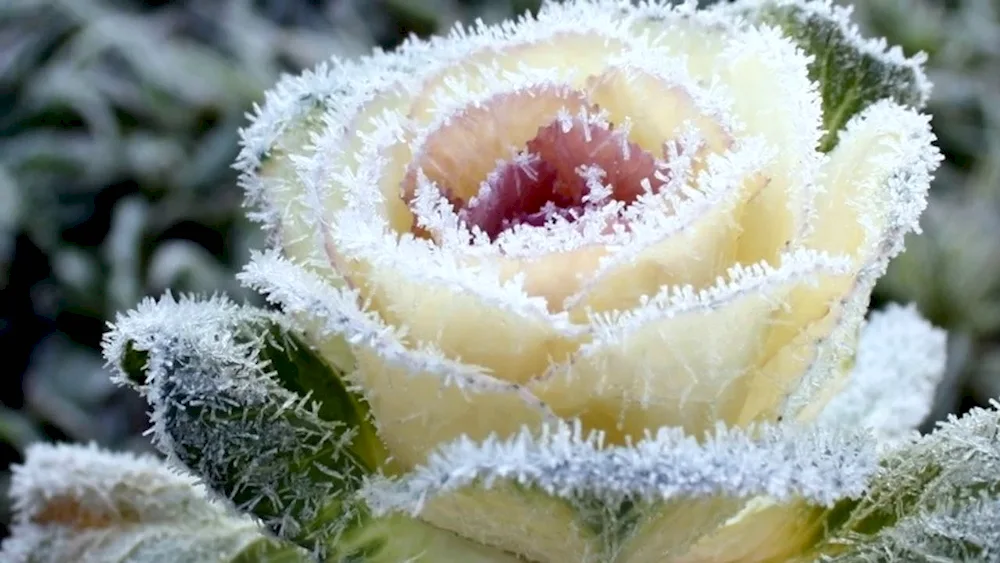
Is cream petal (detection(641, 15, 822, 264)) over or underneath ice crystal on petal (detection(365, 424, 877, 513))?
over

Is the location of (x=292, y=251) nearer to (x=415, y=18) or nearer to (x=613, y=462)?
(x=613, y=462)

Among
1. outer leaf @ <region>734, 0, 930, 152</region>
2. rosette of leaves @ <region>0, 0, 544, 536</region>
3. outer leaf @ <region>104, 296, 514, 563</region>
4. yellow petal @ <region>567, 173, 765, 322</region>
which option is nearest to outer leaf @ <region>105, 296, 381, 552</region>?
outer leaf @ <region>104, 296, 514, 563</region>

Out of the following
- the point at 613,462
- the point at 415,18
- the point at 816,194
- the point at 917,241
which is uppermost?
the point at 415,18

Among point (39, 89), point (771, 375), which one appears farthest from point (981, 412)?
point (39, 89)

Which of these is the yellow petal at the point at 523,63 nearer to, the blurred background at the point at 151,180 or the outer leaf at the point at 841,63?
the outer leaf at the point at 841,63

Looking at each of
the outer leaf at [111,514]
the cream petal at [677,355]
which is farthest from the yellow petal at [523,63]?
the outer leaf at [111,514]

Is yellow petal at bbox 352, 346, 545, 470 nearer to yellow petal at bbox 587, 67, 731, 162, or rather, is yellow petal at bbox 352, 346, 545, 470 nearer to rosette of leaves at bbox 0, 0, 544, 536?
yellow petal at bbox 587, 67, 731, 162

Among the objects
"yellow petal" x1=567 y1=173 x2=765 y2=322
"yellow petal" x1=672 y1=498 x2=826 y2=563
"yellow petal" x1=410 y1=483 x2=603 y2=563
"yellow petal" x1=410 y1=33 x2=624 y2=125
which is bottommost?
"yellow petal" x1=410 y1=483 x2=603 y2=563

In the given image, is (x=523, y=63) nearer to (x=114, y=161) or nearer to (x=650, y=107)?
(x=650, y=107)
